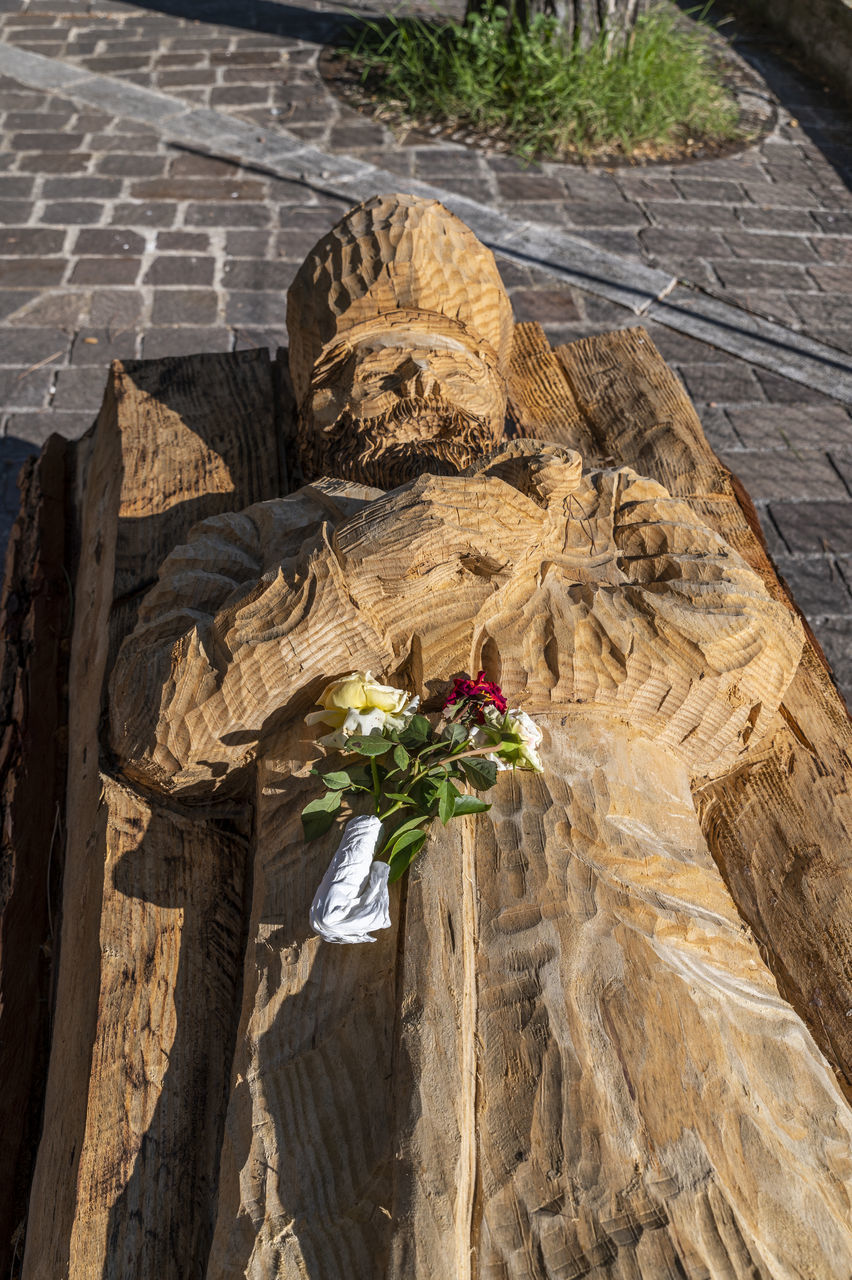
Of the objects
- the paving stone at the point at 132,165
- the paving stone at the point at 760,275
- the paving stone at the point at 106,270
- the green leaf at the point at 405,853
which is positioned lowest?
the green leaf at the point at 405,853

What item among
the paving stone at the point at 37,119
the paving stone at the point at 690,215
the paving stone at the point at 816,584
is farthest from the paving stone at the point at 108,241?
the paving stone at the point at 816,584

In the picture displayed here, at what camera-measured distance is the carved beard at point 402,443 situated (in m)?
2.72

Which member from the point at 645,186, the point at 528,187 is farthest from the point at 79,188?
the point at 645,186

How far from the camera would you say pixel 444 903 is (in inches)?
73.9

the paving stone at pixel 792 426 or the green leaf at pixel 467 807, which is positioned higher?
the paving stone at pixel 792 426

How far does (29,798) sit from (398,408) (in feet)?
4.52

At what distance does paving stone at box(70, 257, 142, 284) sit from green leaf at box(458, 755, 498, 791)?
4.07m

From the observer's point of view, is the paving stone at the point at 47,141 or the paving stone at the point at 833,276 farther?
the paving stone at the point at 47,141

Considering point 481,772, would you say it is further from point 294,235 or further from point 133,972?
point 294,235

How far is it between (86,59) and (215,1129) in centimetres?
735

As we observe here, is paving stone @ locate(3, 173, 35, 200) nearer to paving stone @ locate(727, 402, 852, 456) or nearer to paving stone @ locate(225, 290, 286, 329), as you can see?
paving stone @ locate(225, 290, 286, 329)

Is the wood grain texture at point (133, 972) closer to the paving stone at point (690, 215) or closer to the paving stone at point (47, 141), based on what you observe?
the paving stone at point (690, 215)

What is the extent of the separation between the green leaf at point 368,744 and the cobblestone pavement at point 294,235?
7.23 feet

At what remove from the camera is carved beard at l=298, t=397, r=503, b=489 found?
8.94ft
